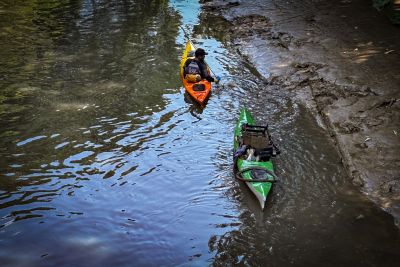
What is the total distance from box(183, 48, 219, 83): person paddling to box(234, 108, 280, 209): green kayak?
10.8 ft

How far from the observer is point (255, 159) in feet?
27.2

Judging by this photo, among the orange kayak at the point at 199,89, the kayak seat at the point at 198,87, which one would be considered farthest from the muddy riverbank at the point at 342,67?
the kayak seat at the point at 198,87

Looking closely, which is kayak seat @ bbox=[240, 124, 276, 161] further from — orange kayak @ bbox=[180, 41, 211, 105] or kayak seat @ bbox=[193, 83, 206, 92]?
kayak seat @ bbox=[193, 83, 206, 92]

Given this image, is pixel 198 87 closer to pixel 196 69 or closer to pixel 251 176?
pixel 196 69

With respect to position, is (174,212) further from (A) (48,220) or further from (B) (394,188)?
(B) (394,188)

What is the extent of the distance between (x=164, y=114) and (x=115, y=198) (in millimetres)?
3695

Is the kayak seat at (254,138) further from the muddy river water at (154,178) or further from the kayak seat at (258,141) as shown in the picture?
the muddy river water at (154,178)

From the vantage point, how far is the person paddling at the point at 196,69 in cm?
1193

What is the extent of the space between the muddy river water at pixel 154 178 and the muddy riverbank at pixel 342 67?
47 cm

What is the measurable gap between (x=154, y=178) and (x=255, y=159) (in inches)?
82.7

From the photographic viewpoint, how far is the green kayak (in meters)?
7.76

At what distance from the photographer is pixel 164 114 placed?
10828 mm

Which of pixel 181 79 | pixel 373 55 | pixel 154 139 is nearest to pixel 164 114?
pixel 154 139

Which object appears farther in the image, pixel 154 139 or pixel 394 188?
pixel 154 139
